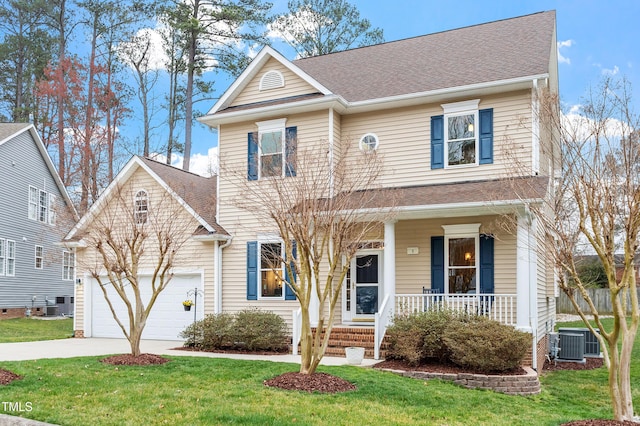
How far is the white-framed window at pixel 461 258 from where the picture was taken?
1302cm

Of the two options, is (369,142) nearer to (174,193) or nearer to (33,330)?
(174,193)

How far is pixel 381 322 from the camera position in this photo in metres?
12.0

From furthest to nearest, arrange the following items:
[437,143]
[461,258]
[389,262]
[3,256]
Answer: [3,256]
[437,143]
[461,258]
[389,262]

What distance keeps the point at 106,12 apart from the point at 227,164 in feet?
64.3

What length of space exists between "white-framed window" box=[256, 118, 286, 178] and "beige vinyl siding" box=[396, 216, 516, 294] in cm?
364

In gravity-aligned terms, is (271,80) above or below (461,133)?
above

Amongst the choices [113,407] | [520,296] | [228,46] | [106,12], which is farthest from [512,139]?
[106,12]

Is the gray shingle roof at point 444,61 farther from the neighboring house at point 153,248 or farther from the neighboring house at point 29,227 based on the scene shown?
the neighboring house at point 29,227

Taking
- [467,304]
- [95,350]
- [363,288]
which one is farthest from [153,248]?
[467,304]

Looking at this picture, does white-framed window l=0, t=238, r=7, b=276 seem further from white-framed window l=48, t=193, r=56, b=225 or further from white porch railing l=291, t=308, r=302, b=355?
white porch railing l=291, t=308, r=302, b=355

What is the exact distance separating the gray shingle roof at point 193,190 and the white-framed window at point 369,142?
4307 mm

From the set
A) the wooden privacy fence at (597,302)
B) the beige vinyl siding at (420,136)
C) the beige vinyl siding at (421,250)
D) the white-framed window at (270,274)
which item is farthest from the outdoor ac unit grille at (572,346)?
the wooden privacy fence at (597,302)

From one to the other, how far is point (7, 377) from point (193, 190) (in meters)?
8.64

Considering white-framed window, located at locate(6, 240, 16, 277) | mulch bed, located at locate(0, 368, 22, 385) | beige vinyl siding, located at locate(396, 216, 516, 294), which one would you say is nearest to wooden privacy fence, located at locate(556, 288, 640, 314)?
beige vinyl siding, located at locate(396, 216, 516, 294)
